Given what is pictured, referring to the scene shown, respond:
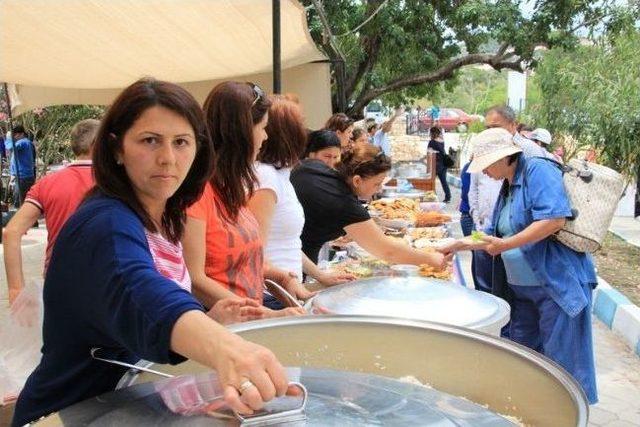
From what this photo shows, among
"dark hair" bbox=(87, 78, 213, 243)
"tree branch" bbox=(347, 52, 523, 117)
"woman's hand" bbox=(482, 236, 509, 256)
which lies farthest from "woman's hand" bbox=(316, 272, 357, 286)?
"tree branch" bbox=(347, 52, 523, 117)

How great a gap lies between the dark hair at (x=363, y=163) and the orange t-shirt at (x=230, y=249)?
0.83 m

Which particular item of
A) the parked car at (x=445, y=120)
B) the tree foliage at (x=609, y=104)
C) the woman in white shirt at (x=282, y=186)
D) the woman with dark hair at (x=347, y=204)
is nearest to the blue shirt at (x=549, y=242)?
the woman with dark hair at (x=347, y=204)

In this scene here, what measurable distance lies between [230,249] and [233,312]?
426 millimetres

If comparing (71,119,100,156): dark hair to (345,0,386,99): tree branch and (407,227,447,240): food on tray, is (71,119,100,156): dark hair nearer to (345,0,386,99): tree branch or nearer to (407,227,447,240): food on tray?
(407,227,447,240): food on tray

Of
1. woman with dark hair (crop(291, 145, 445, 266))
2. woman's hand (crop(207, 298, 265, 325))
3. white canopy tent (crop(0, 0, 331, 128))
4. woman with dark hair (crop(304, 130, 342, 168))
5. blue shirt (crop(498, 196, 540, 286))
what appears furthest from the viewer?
white canopy tent (crop(0, 0, 331, 128))

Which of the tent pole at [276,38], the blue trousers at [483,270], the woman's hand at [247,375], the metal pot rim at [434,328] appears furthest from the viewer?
the blue trousers at [483,270]

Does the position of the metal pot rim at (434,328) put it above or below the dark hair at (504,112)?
below

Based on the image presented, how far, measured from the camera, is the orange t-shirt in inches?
66.4

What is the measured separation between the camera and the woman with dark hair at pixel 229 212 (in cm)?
162

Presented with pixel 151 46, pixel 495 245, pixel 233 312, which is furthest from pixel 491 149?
pixel 151 46

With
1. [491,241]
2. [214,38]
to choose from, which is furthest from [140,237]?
[214,38]

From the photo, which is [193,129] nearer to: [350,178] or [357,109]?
[350,178]

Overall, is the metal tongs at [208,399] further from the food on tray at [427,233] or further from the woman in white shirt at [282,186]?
the food on tray at [427,233]

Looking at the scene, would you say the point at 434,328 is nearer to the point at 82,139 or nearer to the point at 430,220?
the point at 82,139
